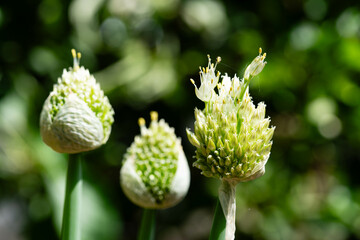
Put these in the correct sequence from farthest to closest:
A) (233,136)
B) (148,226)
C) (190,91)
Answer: (190,91), (148,226), (233,136)

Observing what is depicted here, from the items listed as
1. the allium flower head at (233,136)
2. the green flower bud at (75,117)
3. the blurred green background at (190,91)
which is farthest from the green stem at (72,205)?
the blurred green background at (190,91)

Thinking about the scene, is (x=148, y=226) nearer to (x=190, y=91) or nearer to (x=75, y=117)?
(x=75, y=117)

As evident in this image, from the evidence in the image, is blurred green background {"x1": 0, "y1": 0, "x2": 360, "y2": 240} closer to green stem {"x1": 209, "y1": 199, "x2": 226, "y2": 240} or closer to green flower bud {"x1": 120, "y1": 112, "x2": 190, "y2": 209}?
green flower bud {"x1": 120, "y1": 112, "x2": 190, "y2": 209}

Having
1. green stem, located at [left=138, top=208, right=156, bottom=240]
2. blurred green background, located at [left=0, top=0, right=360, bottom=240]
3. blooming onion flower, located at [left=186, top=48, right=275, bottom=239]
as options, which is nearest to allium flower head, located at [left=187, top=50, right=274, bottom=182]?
blooming onion flower, located at [left=186, top=48, right=275, bottom=239]

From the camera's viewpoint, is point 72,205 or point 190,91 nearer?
point 72,205

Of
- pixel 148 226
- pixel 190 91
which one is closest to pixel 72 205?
pixel 148 226

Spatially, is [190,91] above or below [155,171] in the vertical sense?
above

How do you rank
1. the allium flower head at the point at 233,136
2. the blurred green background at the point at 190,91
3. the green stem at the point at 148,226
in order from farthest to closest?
the blurred green background at the point at 190,91
the green stem at the point at 148,226
the allium flower head at the point at 233,136

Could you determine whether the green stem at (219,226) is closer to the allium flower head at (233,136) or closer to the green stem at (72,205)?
the allium flower head at (233,136)
